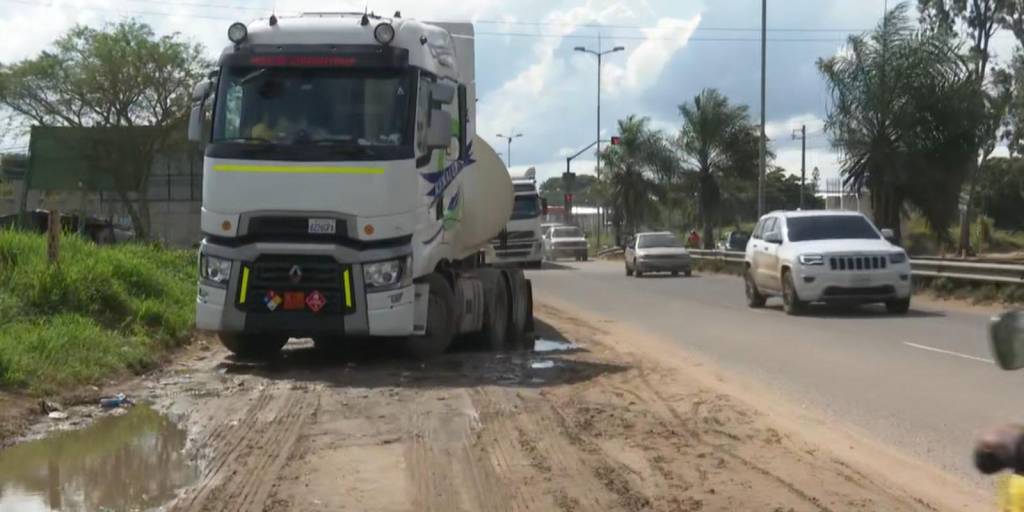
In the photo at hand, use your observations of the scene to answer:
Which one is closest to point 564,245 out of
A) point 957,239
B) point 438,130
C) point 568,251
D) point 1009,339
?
point 568,251

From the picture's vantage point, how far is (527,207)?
34094 mm

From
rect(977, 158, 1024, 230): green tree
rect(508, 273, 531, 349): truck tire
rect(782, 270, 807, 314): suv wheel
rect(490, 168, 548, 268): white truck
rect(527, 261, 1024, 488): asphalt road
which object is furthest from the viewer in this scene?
rect(977, 158, 1024, 230): green tree

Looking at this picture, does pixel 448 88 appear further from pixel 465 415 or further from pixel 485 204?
pixel 465 415

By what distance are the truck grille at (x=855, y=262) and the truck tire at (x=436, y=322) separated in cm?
839

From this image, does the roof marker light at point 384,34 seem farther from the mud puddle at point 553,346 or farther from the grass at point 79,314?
the mud puddle at point 553,346

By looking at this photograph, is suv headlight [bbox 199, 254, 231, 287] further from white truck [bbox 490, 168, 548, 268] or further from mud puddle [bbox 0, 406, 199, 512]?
white truck [bbox 490, 168, 548, 268]

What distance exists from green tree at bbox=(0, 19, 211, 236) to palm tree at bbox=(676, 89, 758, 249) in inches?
830

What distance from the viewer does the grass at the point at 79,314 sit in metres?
12.2

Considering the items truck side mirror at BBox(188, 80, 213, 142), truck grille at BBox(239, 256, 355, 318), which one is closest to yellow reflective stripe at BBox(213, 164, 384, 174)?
truck side mirror at BBox(188, 80, 213, 142)

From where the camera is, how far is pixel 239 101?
1348 cm

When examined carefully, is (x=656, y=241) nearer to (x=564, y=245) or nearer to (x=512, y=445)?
(x=564, y=245)

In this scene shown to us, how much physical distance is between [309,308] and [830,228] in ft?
38.8

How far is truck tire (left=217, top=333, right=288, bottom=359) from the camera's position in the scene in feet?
47.9

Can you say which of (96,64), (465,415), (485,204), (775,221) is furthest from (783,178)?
(465,415)
